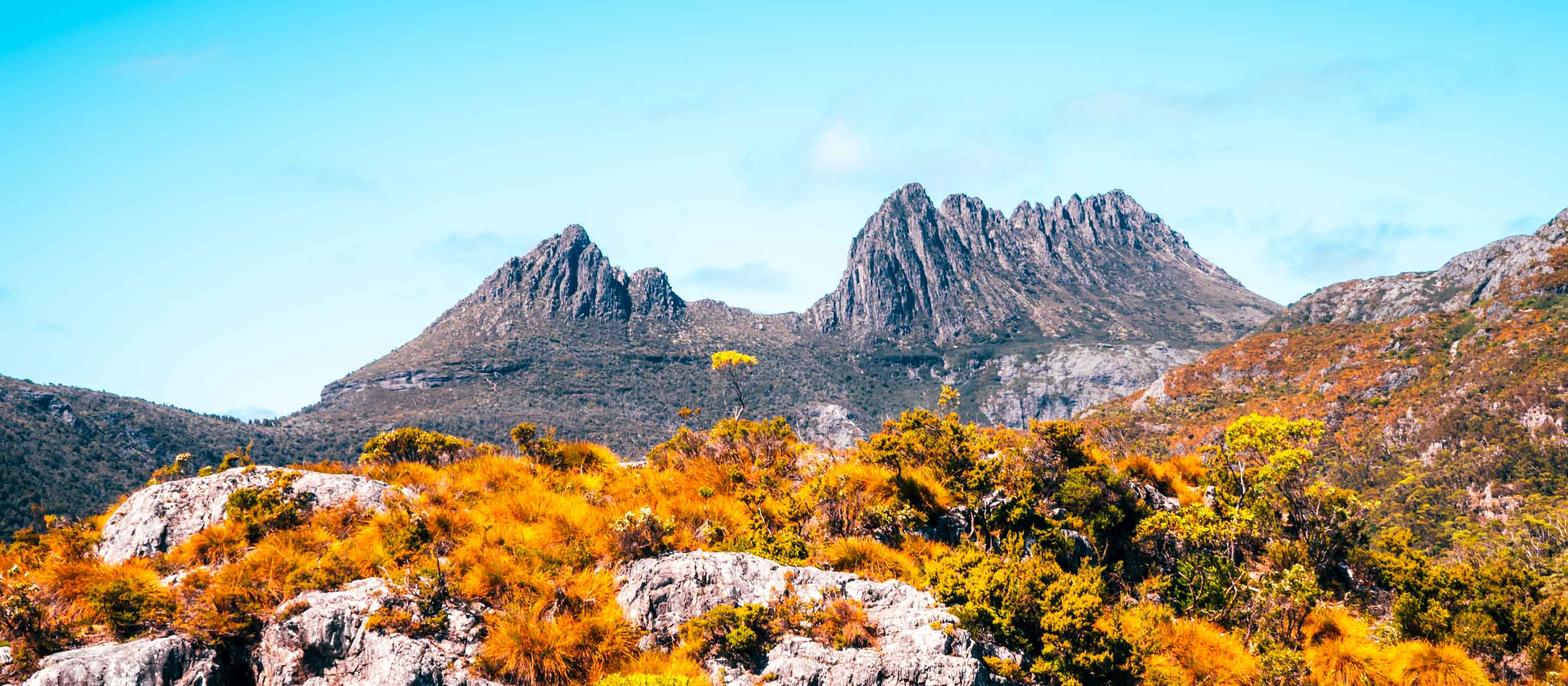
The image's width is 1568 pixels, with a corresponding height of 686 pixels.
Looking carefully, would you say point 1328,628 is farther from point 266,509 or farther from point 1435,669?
point 266,509

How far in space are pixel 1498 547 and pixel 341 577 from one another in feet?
328

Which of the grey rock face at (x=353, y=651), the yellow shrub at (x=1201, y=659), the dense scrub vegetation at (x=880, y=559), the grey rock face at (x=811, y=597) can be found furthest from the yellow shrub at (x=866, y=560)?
the grey rock face at (x=353, y=651)

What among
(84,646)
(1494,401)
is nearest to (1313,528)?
(84,646)

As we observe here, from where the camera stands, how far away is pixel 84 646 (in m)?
11.0

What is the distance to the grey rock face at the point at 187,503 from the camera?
14.2m

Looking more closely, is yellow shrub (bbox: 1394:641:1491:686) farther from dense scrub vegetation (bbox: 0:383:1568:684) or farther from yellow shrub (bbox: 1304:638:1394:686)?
yellow shrub (bbox: 1304:638:1394:686)

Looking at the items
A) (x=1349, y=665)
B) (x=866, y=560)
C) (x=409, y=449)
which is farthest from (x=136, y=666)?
(x=1349, y=665)

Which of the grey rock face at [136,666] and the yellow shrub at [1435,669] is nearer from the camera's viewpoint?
the grey rock face at [136,666]

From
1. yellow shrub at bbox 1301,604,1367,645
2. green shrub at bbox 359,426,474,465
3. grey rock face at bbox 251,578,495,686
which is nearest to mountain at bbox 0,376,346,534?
green shrub at bbox 359,426,474,465

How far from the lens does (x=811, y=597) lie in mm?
12750

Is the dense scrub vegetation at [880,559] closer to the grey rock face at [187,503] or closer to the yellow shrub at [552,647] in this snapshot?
the yellow shrub at [552,647]

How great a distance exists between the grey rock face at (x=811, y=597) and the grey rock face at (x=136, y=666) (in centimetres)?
669

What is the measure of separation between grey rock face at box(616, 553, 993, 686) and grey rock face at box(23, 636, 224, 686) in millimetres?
6691

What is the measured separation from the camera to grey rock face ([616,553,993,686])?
11.4 metres
